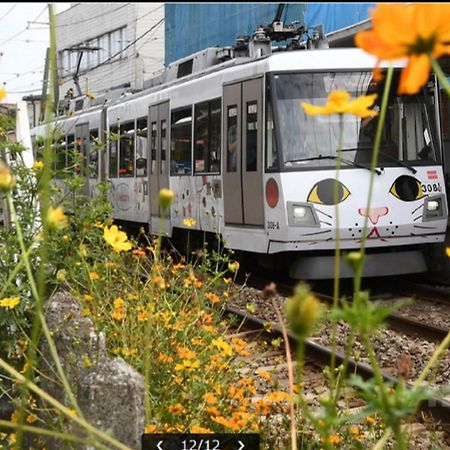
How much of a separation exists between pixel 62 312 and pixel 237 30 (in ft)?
84.2

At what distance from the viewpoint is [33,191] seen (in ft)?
14.6

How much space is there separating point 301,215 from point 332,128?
108cm

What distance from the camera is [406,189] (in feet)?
34.8

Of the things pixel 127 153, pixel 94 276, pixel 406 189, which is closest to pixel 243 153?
pixel 406 189

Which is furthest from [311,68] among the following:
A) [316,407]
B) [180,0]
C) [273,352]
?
[180,0]

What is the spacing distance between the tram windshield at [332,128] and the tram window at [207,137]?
1664 mm

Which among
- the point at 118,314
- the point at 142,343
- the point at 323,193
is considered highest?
the point at 323,193

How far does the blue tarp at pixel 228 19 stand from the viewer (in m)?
21.5

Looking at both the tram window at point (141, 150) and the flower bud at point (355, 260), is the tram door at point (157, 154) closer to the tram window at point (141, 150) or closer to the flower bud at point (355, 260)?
the tram window at point (141, 150)

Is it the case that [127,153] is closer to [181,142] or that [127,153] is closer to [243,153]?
[181,142]

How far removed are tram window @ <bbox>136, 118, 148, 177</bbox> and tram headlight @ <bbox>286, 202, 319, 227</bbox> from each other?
5317mm

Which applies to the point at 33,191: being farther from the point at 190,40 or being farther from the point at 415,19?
the point at 190,40

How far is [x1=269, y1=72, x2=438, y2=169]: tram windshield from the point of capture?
1025 cm
